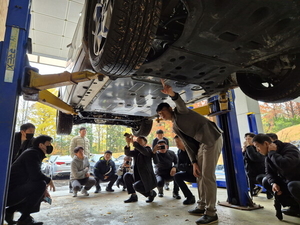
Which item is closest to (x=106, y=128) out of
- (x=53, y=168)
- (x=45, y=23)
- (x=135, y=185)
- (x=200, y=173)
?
(x=53, y=168)

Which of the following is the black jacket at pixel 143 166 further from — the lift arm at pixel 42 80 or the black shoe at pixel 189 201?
the lift arm at pixel 42 80

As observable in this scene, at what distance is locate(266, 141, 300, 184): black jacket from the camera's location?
1892 mm

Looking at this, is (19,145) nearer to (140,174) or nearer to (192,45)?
(140,174)

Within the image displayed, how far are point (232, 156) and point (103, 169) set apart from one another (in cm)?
289

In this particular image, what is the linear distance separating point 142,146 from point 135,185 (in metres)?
0.63

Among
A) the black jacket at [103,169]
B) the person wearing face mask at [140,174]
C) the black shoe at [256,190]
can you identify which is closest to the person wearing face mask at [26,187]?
the person wearing face mask at [140,174]

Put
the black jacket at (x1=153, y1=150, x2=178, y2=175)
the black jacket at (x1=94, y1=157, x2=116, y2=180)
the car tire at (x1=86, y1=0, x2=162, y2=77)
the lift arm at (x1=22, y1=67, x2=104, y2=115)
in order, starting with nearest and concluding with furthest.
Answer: the car tire at (x1=86, y1=0, x2=162, y2=77), the lift arm at (x1=22, y1=67, x2=104, y2=115), the black jacket at (x1=153, y1=150, x2=178, y2=175), the black jacket at (x1=94, y1=157, x2=116, y2=180)

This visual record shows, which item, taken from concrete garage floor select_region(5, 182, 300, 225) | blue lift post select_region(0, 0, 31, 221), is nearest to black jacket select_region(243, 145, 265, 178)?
concrete garage floor select_region(5, 182, 300, 225)

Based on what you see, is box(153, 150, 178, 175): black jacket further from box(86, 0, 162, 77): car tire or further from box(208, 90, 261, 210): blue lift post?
box(86, 0, 162, 77): car tire

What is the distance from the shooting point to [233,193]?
2582mm

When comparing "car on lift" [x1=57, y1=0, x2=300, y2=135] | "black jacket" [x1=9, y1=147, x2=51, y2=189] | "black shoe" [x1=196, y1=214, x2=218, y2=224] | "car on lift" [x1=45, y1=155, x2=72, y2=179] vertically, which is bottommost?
"black shoe" [x1=196, y1=214, x2=218, y2=224]

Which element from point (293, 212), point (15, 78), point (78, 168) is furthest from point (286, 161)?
point (78, 168)

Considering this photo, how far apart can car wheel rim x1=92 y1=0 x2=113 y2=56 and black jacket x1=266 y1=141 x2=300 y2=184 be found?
196 centimetres

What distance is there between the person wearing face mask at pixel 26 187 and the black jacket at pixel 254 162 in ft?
9.80
